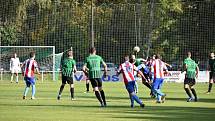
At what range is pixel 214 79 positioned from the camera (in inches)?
1542

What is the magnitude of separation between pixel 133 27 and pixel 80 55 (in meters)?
5.33

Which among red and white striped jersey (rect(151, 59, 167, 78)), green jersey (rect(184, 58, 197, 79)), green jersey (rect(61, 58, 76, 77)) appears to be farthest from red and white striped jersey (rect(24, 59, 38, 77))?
green jersey (rect(184, 58, 197, 79))

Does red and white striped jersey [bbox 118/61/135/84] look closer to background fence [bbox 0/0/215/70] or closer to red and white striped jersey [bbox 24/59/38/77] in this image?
red and white striped jersey [bbox 24/59/38/77]

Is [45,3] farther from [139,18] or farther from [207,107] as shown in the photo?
[207,107]

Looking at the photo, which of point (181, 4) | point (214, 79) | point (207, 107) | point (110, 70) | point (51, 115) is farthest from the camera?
point (181, 4)

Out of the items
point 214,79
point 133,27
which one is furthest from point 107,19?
point 214,79

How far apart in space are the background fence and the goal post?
10.8ft

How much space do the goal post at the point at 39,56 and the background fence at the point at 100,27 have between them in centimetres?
328

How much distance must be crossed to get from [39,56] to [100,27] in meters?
8.29

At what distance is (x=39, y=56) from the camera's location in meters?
57.7

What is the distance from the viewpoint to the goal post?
56.7 metres

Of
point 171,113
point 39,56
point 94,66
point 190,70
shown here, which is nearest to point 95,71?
point 94,66

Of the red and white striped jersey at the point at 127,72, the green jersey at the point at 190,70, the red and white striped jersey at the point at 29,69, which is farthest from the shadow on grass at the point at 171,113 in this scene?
the red and white striped jersey at the point at 29,69

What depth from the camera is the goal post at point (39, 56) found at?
186 feet
